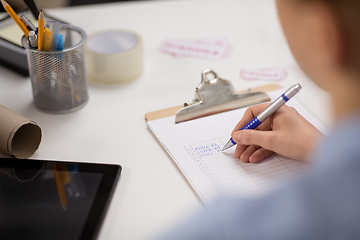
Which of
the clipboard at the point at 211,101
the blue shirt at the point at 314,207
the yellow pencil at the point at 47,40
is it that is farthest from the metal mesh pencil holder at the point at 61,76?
the blue shirt at the point at 314,207

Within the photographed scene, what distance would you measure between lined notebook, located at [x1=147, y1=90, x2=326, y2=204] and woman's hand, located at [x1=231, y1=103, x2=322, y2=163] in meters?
0.02

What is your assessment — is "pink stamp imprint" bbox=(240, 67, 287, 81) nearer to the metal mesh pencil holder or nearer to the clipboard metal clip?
the clipboard metal clip

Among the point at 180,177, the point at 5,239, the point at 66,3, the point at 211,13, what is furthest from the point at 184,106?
the point at 66,3

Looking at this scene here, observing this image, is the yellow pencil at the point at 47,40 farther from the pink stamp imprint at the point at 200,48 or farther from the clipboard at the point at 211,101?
the pink stamp imprint at the point at 200,48

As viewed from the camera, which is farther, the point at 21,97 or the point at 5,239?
the point at 21,97

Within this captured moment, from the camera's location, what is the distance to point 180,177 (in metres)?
0.67

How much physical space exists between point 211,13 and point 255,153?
0.71 m

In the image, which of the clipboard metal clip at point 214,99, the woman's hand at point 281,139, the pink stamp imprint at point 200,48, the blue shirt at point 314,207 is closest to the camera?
the blue shirt at point 314,207

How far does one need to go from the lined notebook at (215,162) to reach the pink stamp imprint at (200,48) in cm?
29

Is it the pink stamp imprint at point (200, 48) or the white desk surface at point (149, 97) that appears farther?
the pink stamp imprint at point (200, 48)

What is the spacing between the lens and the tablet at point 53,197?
0.55 metres

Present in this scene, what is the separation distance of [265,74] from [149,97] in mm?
304

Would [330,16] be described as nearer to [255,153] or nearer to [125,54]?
[255,153]

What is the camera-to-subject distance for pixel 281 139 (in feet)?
2.15
